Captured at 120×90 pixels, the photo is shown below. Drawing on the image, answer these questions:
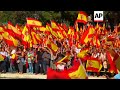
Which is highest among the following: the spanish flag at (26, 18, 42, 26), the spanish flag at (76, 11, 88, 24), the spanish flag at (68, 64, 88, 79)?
the spanish flag at (76, 11, 88, 24)

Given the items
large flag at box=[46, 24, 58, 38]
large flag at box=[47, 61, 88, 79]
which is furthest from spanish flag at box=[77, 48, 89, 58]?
large flag at box=[46, 24, 58, 38]

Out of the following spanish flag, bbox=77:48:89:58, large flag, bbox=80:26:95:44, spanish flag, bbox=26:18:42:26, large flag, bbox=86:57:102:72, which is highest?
spanish flag, bbox=26:18:42:26

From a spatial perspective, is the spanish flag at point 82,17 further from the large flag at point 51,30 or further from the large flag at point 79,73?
the large flag at point 79,73

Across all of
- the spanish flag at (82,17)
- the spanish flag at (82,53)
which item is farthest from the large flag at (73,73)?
the spanish flag at (82,17)

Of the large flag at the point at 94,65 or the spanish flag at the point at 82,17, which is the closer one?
the spanish flag at the point at 82,17

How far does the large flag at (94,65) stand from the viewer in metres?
11.3

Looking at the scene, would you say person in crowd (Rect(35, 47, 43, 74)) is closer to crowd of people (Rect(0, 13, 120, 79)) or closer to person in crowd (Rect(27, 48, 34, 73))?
crowd of people (Rect(0, 13, 120, 79))

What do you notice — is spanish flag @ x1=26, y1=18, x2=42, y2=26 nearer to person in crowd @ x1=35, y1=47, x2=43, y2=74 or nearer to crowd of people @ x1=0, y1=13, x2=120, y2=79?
crowd of people @ x1=0, y1=13, x2=120, y2=79

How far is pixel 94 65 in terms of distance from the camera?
37.3 feet

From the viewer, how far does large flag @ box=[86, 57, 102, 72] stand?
1134 cm

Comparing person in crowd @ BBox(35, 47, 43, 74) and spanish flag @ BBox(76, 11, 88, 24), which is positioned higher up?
spanish flag @ BBox(76, 11, 88, 24)

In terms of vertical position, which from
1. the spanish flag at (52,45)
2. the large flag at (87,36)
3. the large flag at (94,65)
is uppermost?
the large flag at (87,36)
